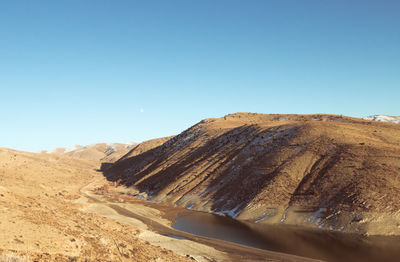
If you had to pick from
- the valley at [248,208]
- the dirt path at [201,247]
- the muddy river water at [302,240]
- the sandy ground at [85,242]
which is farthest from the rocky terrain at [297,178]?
the sandy ground at [85,242]

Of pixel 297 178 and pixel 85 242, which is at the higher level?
pixel 297 178

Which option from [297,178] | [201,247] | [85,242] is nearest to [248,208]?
[297,178]

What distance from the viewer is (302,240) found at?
1216 inches

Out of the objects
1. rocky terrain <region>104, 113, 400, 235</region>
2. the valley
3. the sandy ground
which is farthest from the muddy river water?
the sandy ground

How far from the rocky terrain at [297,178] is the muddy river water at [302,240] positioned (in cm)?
217

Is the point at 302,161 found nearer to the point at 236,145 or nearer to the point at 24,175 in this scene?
the point at 236,145

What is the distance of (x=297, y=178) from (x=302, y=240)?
52.5 feet

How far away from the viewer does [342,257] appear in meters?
25.8

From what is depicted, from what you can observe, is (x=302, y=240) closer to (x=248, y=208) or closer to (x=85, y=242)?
(x=248, y=208)

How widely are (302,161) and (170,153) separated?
52836mm

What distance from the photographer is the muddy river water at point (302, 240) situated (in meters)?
26.2

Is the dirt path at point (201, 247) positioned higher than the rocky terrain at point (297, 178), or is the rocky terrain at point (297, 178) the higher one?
the rocky terrain at point (297, 178)

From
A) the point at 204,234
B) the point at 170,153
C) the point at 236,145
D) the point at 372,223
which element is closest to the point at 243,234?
the point at 204,234

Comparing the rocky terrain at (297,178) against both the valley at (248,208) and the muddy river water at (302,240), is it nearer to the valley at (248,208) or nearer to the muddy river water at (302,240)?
the valley at (248,208)
